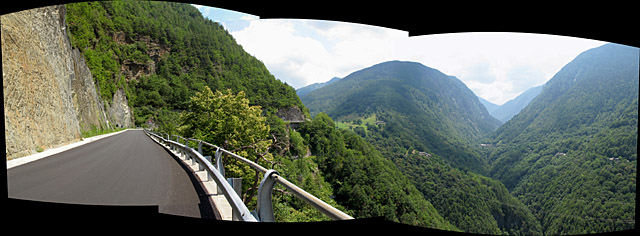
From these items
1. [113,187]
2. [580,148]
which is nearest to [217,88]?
[113,187]

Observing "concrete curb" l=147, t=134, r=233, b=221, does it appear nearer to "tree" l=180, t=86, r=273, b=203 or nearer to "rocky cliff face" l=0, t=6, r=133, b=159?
"rocky cliff face" l=0, t=6, r=133, b=159

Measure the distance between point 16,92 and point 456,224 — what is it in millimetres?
89059

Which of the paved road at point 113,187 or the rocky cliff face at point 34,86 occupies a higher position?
the rocky cliff face at point 34,86

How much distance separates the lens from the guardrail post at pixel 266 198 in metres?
2.23

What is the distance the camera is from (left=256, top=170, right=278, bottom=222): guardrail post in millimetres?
2234

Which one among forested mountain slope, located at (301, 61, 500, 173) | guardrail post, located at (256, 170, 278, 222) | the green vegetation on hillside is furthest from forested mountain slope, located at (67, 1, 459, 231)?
guardrail post, located at (256, 170, 278, 222)

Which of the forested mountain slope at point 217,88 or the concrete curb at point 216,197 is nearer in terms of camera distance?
the concrete curb at point 216,197

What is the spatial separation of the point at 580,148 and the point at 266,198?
126514 mm

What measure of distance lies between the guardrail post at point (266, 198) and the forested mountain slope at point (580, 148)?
274 feet

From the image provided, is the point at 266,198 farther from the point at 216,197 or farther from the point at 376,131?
the point at 376,131

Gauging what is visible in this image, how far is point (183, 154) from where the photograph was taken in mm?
10258

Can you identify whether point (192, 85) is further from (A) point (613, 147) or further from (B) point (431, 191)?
(A) point (613, 147)

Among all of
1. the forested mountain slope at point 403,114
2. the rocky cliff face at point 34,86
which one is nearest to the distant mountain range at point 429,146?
the forested mountain slope at point 403,114

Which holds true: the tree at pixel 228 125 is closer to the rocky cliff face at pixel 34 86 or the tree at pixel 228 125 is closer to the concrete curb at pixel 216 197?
the rocky cliff face at pixel 34 86
